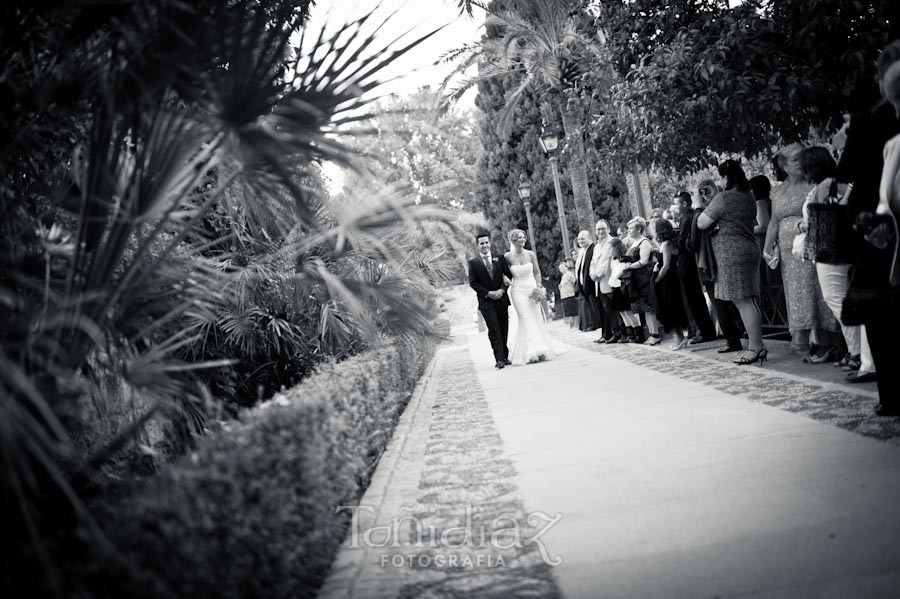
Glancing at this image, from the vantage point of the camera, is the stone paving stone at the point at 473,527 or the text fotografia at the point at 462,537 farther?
the text fotografia at the point at 462,537

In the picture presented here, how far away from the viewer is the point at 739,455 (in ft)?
16.0

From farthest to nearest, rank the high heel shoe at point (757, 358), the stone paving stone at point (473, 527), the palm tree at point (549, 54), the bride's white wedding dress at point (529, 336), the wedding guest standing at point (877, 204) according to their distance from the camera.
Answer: the palm tree at point (549, 54), the bride's white wedding dress at point (529, 336), the high heel shoe at point (757, 358), the wedding guest standing at point (877, 204), the stone paving stone at point (473, 527)

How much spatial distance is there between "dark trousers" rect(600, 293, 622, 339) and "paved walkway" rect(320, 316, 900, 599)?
6.59 m

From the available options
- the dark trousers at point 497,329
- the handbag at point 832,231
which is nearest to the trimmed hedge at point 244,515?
the handbag at point 832,231

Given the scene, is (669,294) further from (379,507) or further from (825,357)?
(379,507)

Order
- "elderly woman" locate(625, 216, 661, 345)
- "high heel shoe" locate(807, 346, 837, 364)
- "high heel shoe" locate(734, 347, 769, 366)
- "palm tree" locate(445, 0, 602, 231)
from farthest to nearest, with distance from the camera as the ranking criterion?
"palm tree" locate(445, 0, 602, 231)
"elderly woman" locate(625, 216, 661, 345)
"high heel shoe" locate(734, 347, 769, 366)
"high heel shoe" locate(807, 346, 837, 364)

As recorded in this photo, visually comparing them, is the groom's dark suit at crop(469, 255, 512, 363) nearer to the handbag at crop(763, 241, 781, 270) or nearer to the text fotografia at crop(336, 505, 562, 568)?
the handbag at crop(763, 241, 781, 270)

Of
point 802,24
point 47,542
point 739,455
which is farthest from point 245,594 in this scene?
point 802,24

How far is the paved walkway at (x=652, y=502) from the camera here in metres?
3.29

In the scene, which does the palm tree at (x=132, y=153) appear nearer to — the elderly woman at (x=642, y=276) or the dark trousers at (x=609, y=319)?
the elderly woman at (x=642, y=276)

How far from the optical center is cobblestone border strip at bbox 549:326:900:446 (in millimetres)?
5012

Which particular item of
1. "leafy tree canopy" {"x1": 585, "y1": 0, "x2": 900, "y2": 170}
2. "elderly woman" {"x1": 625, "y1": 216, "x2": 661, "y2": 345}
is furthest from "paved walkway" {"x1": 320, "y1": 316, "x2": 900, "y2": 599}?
"elderly woman" {"x1": 625, "y1": 216, "x2": 661, "y2": 345}

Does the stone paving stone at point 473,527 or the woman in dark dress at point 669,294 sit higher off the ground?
the woman in dark dress at point 669,294

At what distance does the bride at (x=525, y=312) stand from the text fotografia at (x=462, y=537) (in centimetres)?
855
